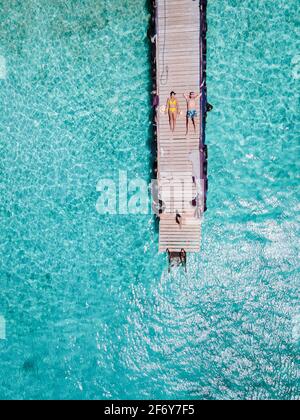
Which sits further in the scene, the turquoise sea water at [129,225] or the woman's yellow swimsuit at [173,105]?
the turquoise sea water at [129,225]

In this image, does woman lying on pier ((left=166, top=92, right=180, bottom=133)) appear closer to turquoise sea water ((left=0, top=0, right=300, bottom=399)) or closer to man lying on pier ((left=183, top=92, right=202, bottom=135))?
man lying on pier ((left=183, top=92, right=202, bottom=135))

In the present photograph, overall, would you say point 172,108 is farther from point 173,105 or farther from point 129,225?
point 129,225

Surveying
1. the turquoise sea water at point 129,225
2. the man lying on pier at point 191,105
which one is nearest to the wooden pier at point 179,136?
the man lying on pier at point 191,105

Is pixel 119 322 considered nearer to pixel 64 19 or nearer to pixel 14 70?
pixel 14 70

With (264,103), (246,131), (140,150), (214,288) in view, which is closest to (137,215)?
(140,150)

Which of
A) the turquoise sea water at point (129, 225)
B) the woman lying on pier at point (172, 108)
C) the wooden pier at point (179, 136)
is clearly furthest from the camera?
the turquoise sea water at point (129, 225)

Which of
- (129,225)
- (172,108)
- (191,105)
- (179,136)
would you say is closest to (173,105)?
(172,108)

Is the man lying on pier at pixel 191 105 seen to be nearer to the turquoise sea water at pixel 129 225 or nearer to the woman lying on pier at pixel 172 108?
the woman lying on pier at pixel 172 108
